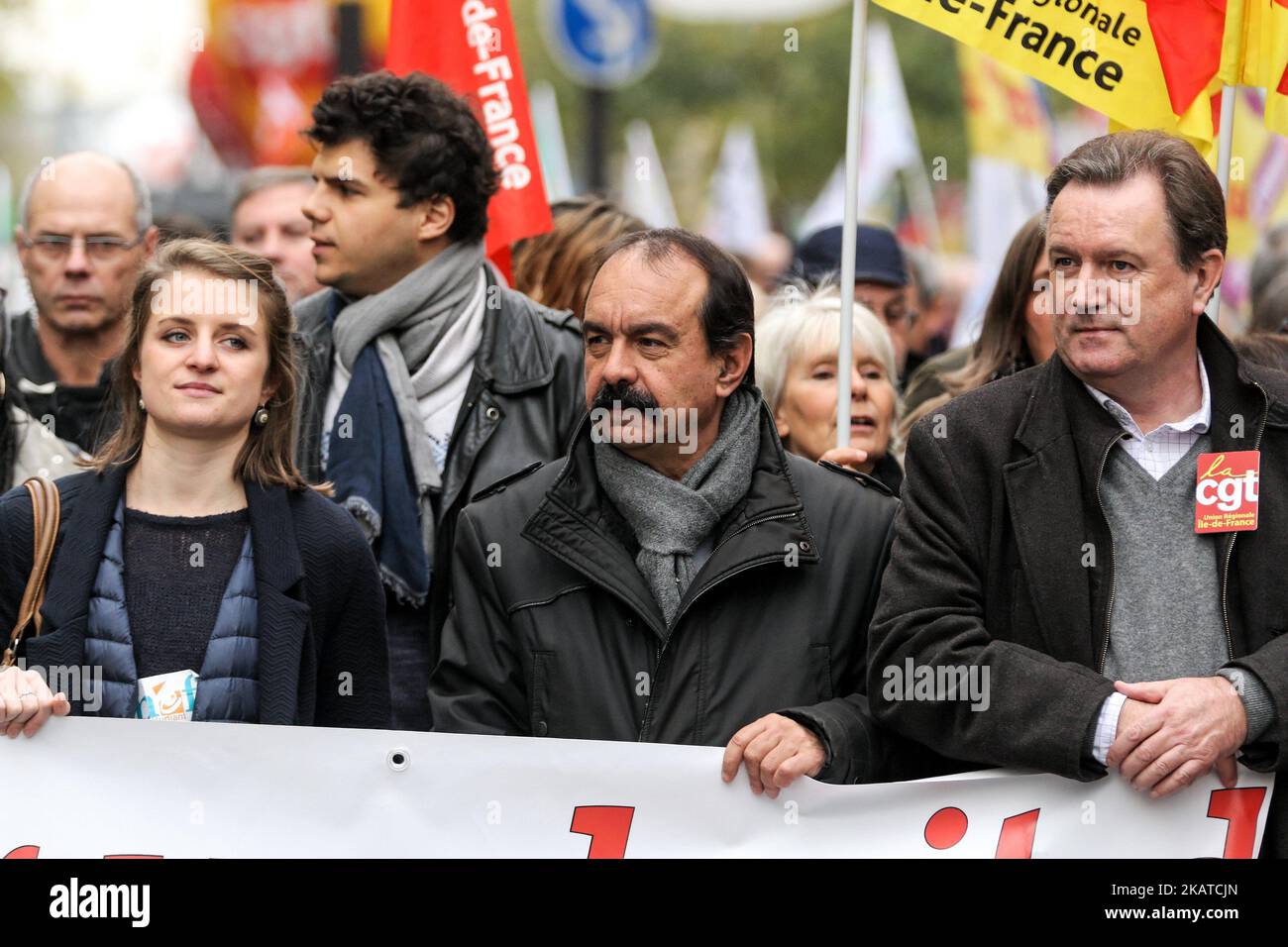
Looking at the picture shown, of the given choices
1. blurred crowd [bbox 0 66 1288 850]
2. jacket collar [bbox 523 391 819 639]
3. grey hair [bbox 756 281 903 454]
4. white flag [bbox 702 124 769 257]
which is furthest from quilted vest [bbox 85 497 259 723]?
white flag [bbox 702 124 769 257]

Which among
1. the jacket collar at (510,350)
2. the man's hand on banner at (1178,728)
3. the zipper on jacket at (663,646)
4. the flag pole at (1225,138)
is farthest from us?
the jacket collar at (510,350)

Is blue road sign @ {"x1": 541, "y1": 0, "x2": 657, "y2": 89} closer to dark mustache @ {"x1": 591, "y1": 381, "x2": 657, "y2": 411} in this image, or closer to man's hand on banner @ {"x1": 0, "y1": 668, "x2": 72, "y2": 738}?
dark mustache @ {"x1": 591, "y1": 381, "x2": 657, "y2": 411}

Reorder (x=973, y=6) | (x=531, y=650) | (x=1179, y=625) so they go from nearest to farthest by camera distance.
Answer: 1. (x=1179, y=625)
2. (x=531, y=650)
3. (x=973, y=6)

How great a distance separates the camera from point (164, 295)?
4.77 meters

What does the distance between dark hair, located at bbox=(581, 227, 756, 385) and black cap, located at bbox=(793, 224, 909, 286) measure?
2951 millimetres

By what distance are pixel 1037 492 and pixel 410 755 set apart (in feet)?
4.74

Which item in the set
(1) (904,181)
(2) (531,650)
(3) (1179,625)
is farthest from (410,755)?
(1) (904,181)

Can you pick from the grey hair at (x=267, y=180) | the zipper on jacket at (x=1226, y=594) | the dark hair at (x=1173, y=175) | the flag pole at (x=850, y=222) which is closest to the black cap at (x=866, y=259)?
the flag pole at (x=850, y=222)

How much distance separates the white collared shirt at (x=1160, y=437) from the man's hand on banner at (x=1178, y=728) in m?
0.49

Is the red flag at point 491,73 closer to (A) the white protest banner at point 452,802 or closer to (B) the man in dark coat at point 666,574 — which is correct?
(B) the man in dark coat at point 666,574

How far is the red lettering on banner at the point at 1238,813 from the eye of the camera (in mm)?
4016

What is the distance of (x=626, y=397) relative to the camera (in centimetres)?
446

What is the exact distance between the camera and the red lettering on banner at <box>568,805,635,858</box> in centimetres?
417

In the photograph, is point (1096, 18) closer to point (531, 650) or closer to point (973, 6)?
point (973, 6)
